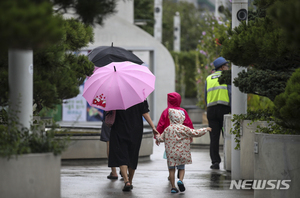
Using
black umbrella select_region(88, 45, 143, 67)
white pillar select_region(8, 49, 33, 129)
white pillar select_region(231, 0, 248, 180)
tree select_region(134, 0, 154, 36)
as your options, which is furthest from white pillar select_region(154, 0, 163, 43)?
white pillar select_region(8, 49, 33, 129)

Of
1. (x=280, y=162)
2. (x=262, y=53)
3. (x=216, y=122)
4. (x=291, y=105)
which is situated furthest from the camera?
(x=216, y=122)

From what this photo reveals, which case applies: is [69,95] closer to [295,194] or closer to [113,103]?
[113,103]

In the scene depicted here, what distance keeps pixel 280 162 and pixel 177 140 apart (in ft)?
5.88

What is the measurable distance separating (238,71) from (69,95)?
280cm

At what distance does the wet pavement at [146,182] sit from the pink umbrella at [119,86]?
1200 mm

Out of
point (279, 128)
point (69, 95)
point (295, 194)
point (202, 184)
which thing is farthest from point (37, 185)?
point (202, 184)

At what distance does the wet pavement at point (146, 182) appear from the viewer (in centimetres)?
702

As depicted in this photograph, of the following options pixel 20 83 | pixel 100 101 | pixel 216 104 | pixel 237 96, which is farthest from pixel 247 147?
pixel 20 83

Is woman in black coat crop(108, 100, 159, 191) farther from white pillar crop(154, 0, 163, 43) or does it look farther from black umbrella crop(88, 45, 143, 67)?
white pillar crop(154, 0, 163, 43)

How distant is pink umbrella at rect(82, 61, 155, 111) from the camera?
727cm

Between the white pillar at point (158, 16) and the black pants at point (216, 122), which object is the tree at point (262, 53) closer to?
the black pants at point (216, 122)

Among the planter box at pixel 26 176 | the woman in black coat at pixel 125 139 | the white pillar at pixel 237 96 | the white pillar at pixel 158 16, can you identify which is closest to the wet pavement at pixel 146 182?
the white pillar at pixel 237 96

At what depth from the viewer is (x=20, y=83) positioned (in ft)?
16.8

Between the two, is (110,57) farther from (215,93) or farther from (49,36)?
(49,36)
